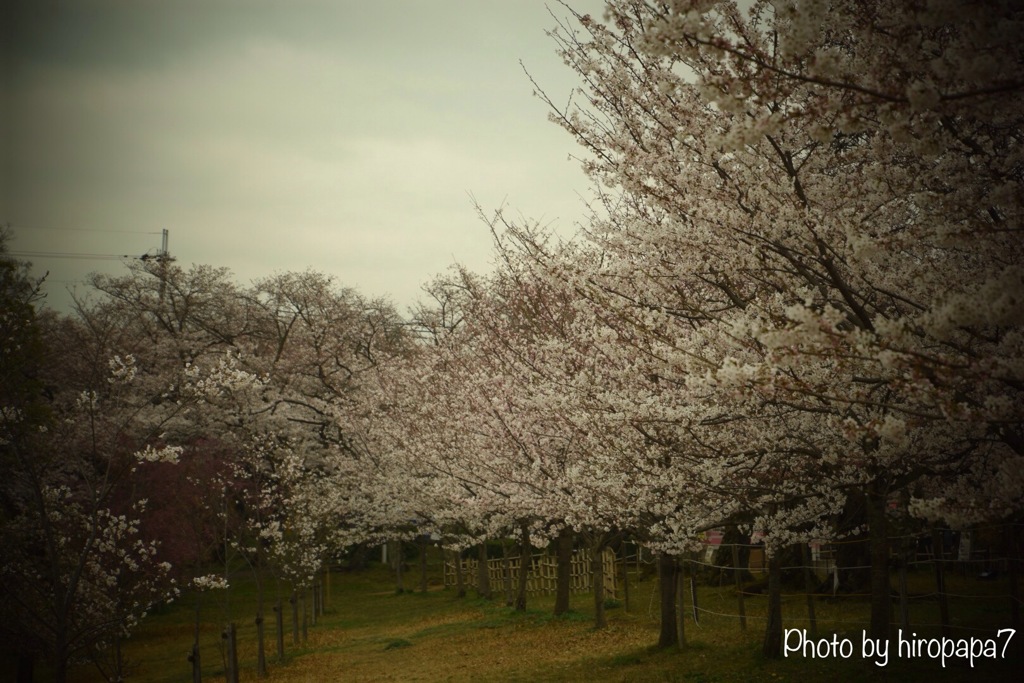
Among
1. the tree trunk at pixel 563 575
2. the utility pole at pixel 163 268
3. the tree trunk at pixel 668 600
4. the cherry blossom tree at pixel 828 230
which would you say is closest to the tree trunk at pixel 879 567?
the cherry blossom tree at pixel 828 230

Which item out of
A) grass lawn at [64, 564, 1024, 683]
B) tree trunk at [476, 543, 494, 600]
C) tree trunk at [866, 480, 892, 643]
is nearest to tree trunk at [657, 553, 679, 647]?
grass lawn at [64, 564, 1024, 683]

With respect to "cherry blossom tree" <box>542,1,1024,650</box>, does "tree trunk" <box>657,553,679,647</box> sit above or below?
below

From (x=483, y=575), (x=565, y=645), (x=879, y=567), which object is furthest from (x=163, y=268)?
(x=879, y=567)

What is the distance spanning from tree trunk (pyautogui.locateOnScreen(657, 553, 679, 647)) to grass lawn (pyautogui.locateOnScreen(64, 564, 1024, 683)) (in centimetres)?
34

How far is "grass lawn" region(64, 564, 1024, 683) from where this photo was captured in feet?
31.2

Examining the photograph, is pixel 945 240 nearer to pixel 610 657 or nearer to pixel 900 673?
pixel 900 673

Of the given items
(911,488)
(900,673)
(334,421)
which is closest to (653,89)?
(900,673)

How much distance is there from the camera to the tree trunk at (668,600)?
12.2 m

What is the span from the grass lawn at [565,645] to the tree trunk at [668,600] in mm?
341

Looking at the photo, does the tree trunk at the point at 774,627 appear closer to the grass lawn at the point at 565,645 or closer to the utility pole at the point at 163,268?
the grass lawn at the point at 565,645

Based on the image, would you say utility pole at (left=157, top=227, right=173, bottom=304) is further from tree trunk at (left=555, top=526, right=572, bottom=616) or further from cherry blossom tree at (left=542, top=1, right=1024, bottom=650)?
cherry blossom tree at (left=542, top=1, right=1024, bottom=650)

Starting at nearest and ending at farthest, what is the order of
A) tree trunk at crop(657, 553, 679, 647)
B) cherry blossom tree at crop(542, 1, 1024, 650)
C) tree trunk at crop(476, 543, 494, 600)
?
cherry blossom tree at crop(542, 1, 1024, 650) → tree trunk at crop(657, 553, 679, 647) → tree trunk at crop(476, 543, 494, 600)

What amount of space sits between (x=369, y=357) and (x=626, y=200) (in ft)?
69.1

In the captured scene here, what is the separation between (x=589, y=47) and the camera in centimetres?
693
